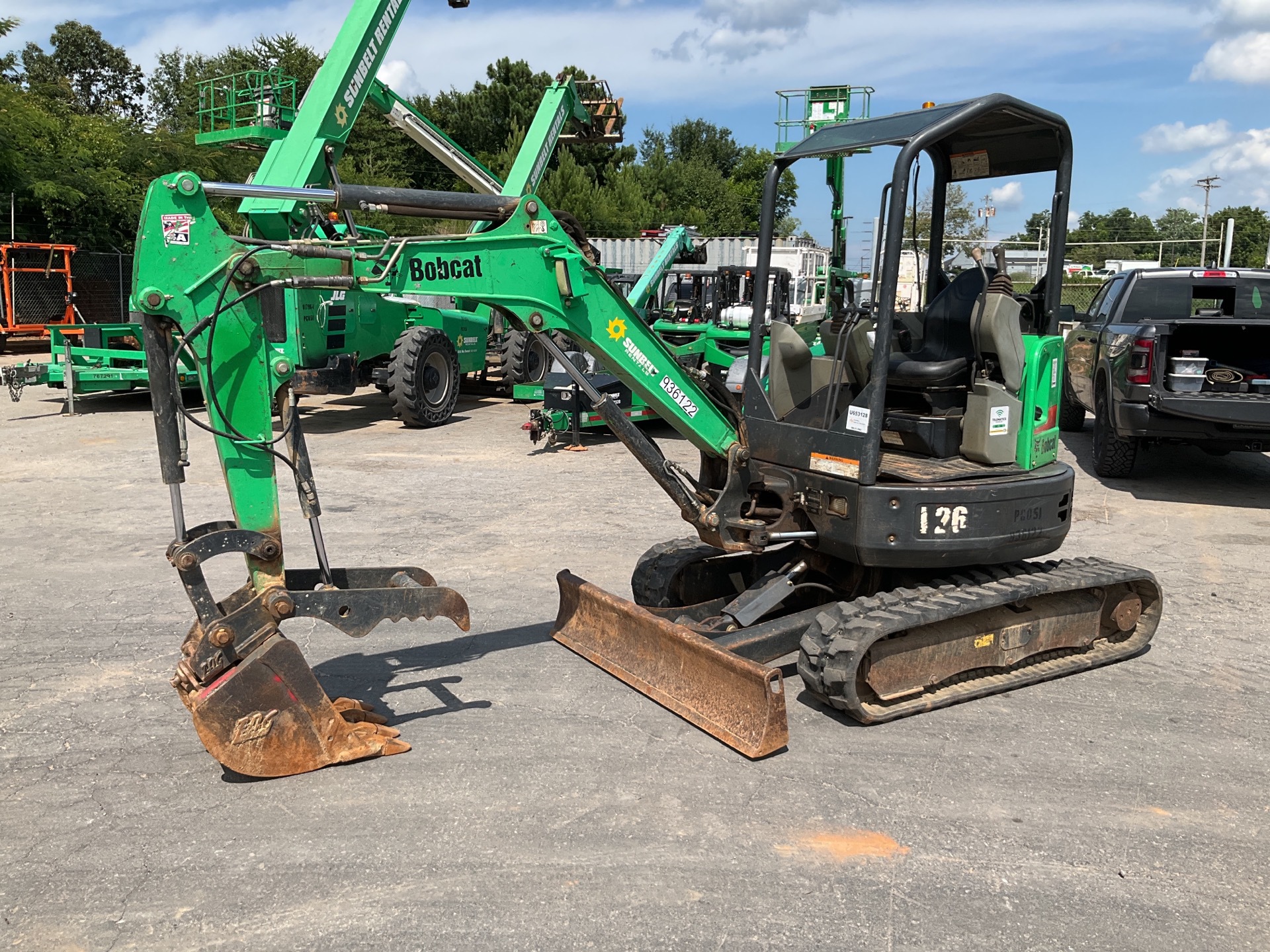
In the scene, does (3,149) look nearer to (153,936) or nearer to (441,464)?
(441,464)

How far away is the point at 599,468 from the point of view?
11.5 m

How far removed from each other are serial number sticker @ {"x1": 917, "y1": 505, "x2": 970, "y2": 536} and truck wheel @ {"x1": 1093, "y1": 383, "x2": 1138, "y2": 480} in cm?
615

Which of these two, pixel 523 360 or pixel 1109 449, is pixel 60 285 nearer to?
pixel 523 360

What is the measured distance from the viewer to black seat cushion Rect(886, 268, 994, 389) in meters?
5.55

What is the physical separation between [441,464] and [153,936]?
8533 mm

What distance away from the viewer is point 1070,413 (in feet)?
45.5

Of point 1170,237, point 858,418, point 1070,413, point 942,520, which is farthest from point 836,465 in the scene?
point 1170,237

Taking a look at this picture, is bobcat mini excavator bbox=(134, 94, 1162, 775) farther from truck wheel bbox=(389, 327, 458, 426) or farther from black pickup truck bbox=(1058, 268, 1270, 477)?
truck wheel bbox=(389, 327, 458, 426)

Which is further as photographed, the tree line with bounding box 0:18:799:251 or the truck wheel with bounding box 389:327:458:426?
the tree line with bounding box 0:18:799:251

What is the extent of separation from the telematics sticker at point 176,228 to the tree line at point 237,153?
3.68 metres

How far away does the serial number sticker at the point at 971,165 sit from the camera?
6.02 metres

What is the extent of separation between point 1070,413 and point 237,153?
2721 centimetres

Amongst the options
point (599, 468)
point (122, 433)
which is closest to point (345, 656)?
point (599, 468)

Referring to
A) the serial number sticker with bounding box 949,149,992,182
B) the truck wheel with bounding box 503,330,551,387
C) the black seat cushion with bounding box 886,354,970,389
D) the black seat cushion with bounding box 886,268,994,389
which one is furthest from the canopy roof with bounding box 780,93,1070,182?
the truck wheel with bounding box 503,330,551,387
